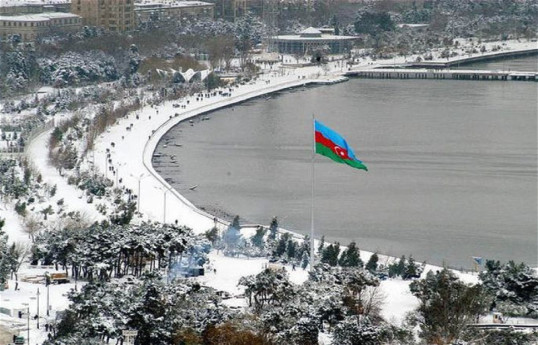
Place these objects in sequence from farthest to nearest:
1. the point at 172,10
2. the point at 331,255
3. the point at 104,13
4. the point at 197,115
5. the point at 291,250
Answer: the point at 172,10 < the point at 104,13 < the point at 197,115 < the point at 291,250 < the point at 331,255

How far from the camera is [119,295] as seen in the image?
15055 mm

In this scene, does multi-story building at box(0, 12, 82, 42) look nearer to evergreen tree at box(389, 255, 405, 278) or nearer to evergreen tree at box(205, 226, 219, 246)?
evergreen tree at box(205, 226, 219, 246)

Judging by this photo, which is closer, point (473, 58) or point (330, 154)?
point (330, 154)

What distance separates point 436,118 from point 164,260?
19.7 m

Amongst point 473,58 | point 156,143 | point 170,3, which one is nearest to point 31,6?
point 170,3

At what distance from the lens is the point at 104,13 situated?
51.1 m

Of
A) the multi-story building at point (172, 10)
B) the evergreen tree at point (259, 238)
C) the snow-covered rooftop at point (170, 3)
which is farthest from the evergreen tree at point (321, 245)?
the snow-covered rooftop at point (170, 3)

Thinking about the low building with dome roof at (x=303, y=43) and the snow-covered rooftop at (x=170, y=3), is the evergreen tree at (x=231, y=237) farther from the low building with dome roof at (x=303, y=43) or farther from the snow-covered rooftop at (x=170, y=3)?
the snow-covered rooftop at (x=170, y=3)

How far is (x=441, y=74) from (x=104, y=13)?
41.3 ft

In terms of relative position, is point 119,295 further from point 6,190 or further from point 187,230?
point 6,190

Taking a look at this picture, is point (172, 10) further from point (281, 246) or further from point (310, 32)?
point (281, 246)

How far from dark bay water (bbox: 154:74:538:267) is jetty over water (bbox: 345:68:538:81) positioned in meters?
3.48

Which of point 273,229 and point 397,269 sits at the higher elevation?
point 397,269

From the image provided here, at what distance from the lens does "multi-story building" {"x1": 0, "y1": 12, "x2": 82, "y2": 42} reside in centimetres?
4775
